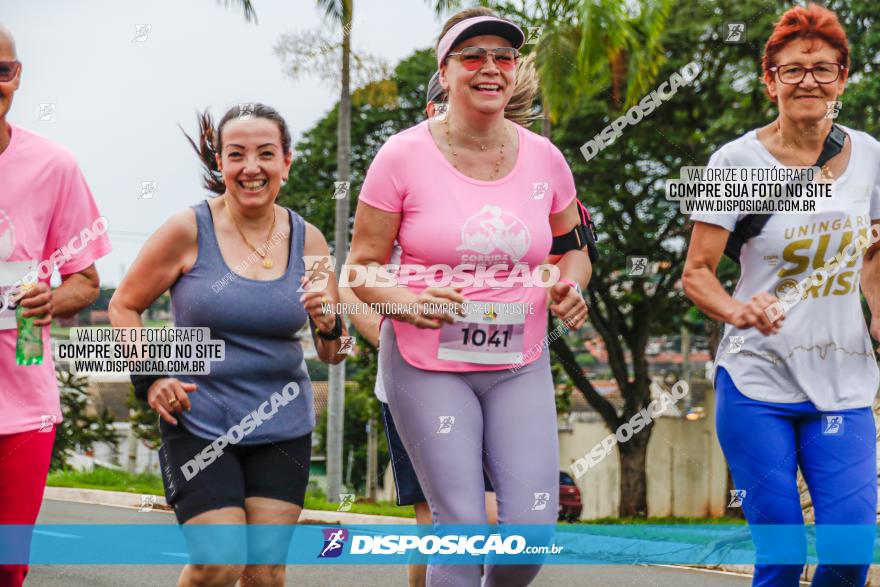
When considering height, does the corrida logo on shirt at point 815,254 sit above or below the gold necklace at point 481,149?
below

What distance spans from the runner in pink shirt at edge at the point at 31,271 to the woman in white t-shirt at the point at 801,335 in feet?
6.66

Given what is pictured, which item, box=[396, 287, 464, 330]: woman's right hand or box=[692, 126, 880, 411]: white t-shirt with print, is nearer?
box=[396, 287, 464, 330]: woman's right hand

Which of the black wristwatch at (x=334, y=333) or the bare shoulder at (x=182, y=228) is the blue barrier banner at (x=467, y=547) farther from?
the bare shoulder at (x=182, y=228)

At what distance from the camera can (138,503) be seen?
15.7 metres

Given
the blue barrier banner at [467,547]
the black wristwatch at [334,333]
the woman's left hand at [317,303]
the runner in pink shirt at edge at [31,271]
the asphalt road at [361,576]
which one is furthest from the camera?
the asphalt road at [361,576]

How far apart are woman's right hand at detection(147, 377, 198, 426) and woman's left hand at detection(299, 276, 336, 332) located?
46 centimetres

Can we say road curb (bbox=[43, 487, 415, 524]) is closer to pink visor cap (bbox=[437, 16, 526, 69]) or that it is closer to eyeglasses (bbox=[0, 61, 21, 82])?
eyeglasses (bbox=[0, 61, 21, 82])

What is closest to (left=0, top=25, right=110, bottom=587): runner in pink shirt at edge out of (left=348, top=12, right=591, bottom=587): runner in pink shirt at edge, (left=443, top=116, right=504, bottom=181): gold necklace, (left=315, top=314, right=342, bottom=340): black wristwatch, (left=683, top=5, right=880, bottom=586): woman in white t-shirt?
(left=315, top=314, right=342, bottom=340): black wristwatch

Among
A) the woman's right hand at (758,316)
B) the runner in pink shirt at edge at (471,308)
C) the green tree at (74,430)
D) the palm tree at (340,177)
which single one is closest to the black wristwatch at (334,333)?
the runner in pink shirt at edge at (471,308)

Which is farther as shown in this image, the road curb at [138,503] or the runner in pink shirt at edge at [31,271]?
the road curb at [138,503]

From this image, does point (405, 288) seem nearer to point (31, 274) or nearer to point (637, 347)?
point (31, 274)

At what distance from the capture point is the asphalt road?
8156 millimetres

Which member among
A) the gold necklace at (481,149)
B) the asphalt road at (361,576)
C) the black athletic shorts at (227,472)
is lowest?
the asphalt road at (361,576)

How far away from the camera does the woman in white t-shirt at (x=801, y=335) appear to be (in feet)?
13.0
